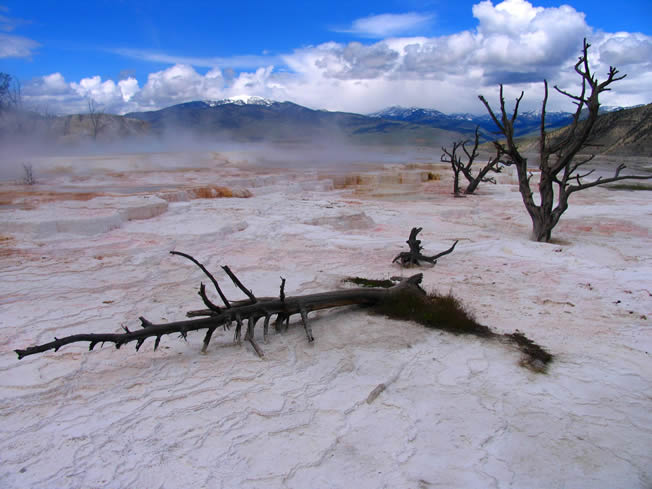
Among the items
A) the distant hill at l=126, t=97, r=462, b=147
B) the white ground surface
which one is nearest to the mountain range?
the distant hill at l=126, t=97, r=462, b=147

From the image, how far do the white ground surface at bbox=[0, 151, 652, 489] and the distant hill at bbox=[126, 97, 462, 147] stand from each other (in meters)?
74.0

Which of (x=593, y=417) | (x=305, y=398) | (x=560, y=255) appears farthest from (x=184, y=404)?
(x=560, y=255)

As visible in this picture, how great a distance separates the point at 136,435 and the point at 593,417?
2.37 m

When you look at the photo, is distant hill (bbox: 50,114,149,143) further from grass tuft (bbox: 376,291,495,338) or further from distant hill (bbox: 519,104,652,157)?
distant hill (bbox: 519,104,652,157)

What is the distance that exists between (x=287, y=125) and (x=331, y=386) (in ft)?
351

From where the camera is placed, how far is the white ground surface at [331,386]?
202 centimetres

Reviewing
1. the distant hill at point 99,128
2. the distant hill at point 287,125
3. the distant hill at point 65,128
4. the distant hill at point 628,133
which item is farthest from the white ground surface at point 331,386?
the distant hill at point 287,125

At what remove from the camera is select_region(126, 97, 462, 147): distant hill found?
84375 millimetres

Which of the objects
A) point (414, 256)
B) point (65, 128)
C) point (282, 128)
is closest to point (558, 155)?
point (414, 256)

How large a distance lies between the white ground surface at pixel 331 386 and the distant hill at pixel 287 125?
74024 mm

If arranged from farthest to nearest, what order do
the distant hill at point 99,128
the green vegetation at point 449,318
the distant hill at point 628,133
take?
the distant hill at point 99,128
the distant hill at point 628,133
the green vegetation at point 449,318

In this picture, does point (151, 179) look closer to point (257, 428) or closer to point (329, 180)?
point (329, 180)

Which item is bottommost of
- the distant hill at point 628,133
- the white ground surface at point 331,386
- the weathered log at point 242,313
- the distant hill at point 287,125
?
the white ground surface at point 331,386

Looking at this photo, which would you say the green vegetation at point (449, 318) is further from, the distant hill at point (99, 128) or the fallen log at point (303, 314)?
the distant hill at point (99, 128)
